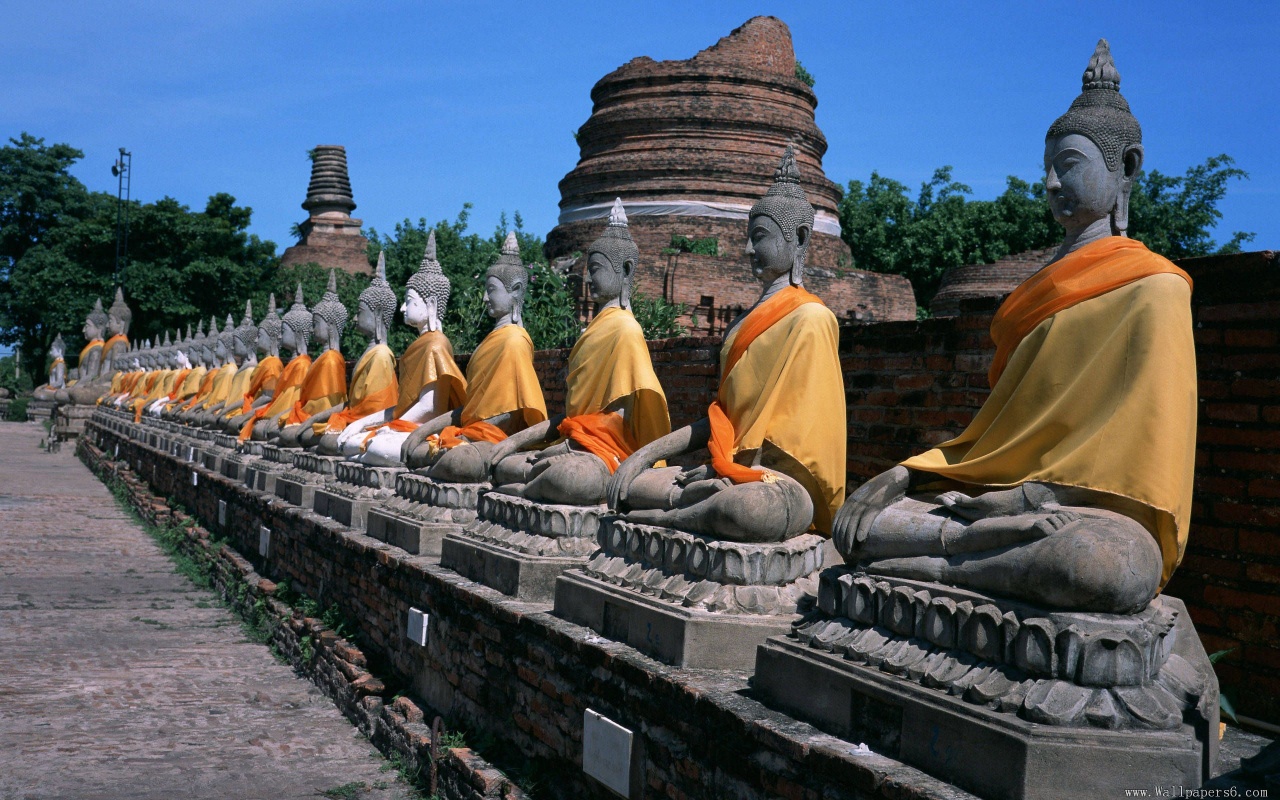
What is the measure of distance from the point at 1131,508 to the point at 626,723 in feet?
6.02

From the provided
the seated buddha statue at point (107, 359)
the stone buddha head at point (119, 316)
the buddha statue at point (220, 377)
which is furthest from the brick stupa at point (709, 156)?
the stone buddha head at point (119, 316)

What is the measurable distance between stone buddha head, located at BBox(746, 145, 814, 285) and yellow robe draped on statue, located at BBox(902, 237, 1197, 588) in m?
1.52

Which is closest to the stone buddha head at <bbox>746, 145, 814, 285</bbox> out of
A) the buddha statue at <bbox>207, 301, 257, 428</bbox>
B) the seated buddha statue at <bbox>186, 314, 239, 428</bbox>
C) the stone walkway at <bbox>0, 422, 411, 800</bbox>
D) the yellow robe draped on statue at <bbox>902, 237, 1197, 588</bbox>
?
the yellow robe draped on statue at <bbox>902, 237, 1197, 588</bbox>

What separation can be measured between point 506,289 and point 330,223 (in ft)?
116

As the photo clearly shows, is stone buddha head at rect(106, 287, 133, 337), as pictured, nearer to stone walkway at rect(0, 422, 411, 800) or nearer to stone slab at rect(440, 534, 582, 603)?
stone walkway at rect(0, 422, 411, 800)

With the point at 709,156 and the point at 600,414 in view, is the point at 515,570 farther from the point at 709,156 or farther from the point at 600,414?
the point at 709,156

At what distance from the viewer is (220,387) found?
15.8 m

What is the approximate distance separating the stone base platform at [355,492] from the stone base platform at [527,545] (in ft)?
5.86

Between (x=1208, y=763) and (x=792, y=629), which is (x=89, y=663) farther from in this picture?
(x=1208, y=763)

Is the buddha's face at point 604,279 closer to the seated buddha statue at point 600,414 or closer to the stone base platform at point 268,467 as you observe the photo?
the seated buddha statue at point 600,414

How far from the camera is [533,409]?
679 centimetres

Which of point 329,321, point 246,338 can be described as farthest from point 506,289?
point 246,338

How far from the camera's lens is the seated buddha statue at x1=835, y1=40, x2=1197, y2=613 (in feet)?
9.09

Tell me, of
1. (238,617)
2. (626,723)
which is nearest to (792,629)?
(626,723)
